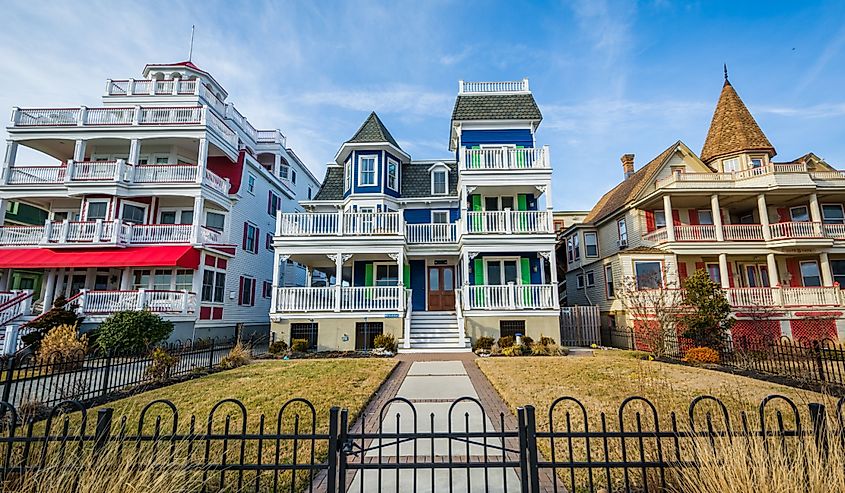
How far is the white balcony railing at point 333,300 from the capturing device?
16.4m

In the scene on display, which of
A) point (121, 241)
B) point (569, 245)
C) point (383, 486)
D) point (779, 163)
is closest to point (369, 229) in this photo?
point (121, 241)

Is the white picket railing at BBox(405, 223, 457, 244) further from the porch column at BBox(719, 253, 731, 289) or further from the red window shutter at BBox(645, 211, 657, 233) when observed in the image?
the porch column at BBox(719, 253, 731, 289)

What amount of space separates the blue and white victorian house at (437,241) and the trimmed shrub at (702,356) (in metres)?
4.83

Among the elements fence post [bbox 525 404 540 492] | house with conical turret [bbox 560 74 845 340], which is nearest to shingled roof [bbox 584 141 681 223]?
house with conical turret [bbox 560 74 845 340]

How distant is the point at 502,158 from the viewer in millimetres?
18109

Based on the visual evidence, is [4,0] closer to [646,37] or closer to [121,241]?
[121,241]

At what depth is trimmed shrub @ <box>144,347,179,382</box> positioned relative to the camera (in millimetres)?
9512

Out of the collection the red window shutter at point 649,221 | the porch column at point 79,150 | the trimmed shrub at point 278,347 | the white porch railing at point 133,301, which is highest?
the porch column at point 79,150

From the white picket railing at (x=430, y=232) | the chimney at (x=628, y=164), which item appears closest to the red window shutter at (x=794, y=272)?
the chimney at (x=628, y=164)

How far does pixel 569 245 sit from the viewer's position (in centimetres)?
2745

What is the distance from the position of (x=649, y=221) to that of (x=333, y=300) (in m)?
17.9

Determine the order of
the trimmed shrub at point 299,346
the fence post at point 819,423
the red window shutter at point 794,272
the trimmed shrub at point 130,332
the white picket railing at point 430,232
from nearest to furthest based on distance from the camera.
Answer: the fence post at point 819,423, the trimmed shrub at point 130,332, the trimmed shrub at point 299,346, the white picket railing at point 430,232, the red window shutter at point 794,272

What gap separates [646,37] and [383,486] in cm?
1395

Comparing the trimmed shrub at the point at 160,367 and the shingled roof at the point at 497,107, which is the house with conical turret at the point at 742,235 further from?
the trimmed shrub at the point at 160,367
